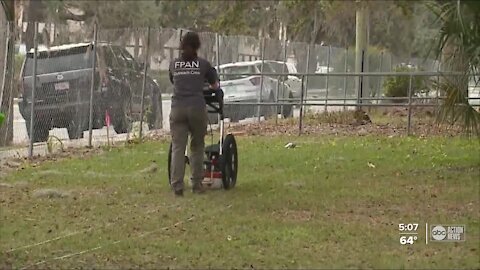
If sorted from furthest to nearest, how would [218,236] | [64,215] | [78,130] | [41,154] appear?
[78,130] → [41,154] → [64,215] → [218,236]

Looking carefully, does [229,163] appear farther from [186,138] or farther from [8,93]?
[8,93]

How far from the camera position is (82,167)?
11.9 m

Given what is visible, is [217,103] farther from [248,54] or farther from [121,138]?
[248,54]

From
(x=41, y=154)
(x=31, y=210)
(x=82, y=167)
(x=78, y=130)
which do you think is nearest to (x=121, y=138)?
(x=78, y=130)

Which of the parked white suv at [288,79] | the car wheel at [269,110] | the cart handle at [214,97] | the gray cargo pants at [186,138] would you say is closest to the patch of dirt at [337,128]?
the car wheel at [269,110]

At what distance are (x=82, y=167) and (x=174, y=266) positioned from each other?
576cm

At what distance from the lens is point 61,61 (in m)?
14.6

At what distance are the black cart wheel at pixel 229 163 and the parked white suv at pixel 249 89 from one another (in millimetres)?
8304

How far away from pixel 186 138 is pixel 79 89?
5825 millimetres

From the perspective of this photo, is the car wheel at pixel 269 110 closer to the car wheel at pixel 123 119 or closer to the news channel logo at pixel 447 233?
the car wheel at pixel 123 119

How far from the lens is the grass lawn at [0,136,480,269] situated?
6.62 metres

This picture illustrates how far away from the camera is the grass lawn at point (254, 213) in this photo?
6621 millimetres

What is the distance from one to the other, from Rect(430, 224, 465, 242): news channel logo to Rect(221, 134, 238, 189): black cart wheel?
2936mm

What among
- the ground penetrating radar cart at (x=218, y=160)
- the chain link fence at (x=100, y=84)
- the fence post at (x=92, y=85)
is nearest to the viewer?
the ground penetrating radar cart at (x=218, y=160)
